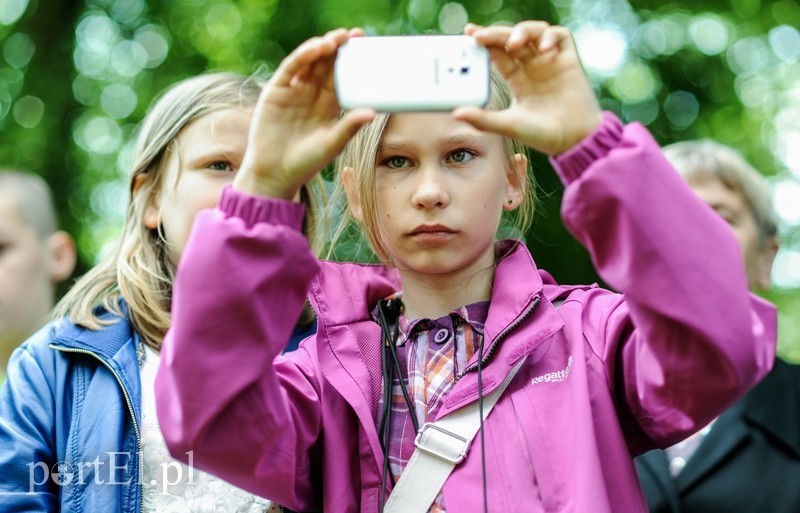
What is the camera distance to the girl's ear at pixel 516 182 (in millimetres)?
2863

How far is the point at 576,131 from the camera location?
2.15 metres

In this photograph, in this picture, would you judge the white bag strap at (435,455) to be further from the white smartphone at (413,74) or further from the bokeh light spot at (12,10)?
the bokeh light spot at (12,10)

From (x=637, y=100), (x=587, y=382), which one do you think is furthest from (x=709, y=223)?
(x=637, y=100)

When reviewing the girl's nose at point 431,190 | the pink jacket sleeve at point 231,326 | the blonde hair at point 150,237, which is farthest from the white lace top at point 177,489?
the girl's nose at point 431,190

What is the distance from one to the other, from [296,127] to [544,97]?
0.57 meters

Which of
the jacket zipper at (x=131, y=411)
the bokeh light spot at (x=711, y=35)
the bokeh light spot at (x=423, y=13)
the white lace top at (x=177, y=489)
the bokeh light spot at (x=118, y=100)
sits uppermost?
the jacket zipper at (x=131, y=411)

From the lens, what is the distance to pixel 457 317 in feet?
8.83

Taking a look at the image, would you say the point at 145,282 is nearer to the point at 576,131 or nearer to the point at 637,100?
the point at 576,131

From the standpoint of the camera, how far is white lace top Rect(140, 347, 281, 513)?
3.03 m

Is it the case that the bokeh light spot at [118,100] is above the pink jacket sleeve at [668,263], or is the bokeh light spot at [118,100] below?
below

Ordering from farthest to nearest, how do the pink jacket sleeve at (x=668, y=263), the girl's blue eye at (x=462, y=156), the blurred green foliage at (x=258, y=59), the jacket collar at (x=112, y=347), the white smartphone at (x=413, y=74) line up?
the blurred green foliage at (x=258, y=59), the jacket collar at (x=112, y=347), the girl's blue eye at (x=462, y=156), the white smartphone at (x=413, y=74), the pink jacket sleeve at (x=668, y=263)

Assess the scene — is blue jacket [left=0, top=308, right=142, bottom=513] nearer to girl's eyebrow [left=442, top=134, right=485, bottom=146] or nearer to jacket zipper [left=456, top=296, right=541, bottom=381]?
jacket zipper [left=456, top=296, right=541, bottom=381]

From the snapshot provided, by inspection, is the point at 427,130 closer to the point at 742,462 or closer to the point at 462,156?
the point at 462,156

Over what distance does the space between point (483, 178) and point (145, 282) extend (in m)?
1.39
